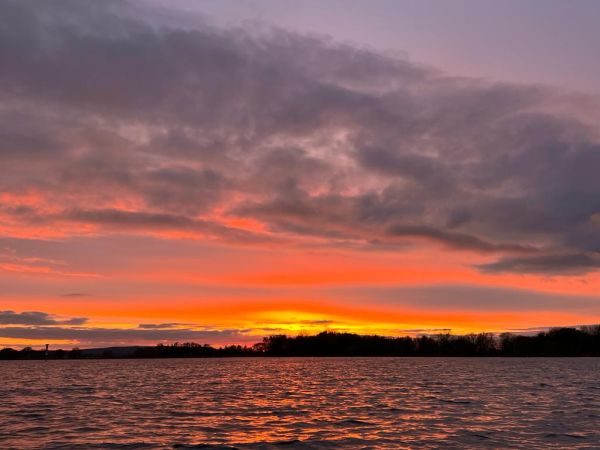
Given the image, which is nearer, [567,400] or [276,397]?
[567,400]

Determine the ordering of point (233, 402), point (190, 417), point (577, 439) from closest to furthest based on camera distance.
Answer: point (577, 439)
point (190, 417)
point (233, 402)

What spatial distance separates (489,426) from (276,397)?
31.2 metres

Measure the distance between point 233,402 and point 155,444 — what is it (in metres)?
27.5

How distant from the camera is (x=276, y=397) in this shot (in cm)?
6975

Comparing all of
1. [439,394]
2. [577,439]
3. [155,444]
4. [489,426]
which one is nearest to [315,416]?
[489,426]

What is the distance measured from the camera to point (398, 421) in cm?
4597

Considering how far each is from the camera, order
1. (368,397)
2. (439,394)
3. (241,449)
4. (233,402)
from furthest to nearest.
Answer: (439,394) < (368,397) < (233,402) < (241,449)

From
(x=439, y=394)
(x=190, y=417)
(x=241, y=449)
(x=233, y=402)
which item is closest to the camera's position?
(x=241, y=449)

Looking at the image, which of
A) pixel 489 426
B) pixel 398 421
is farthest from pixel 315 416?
pixel 489 426

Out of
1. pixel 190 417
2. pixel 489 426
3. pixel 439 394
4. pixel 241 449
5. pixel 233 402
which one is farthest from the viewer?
pixel 439 394

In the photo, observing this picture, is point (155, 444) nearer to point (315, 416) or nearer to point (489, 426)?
point (315, 416)

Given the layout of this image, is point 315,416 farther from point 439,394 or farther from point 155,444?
point 439,394

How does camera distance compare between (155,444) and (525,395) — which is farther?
(525,395)

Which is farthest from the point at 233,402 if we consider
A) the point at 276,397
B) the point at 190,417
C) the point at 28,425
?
the point at 28,425
